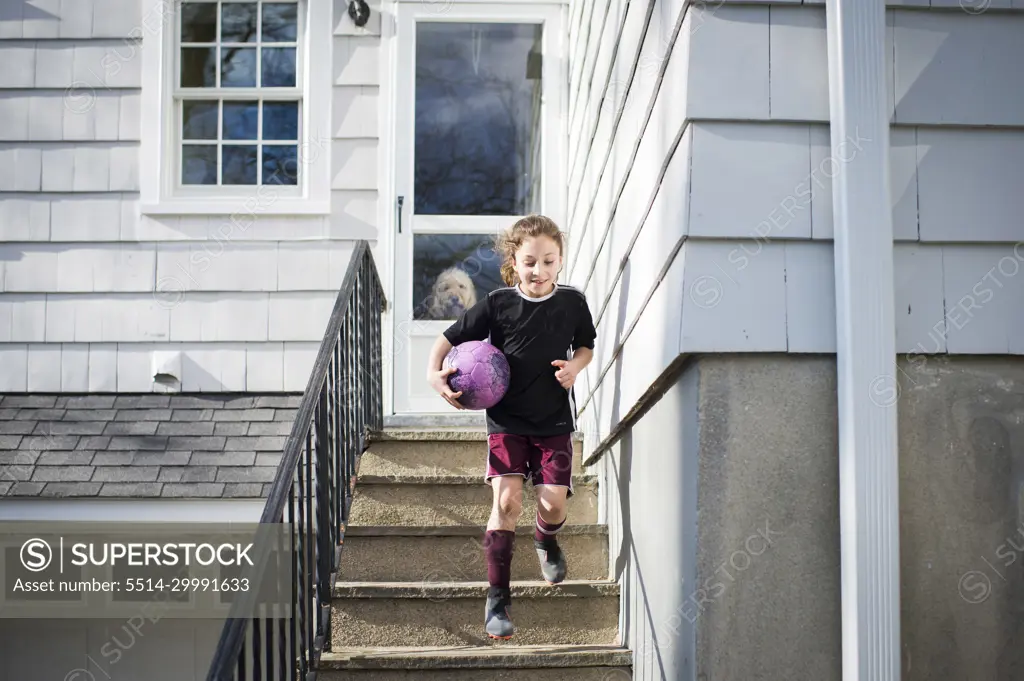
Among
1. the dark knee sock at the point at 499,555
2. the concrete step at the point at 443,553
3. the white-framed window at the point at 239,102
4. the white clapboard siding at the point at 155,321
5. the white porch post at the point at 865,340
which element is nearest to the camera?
the white porch post at the point at 865,340

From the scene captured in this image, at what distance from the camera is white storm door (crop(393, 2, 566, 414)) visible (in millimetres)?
5543

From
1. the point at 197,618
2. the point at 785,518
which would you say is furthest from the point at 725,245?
the point at 197,618

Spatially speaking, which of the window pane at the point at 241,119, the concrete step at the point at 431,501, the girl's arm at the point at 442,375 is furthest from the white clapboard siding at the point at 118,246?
the girl's arm at the point at 442,375

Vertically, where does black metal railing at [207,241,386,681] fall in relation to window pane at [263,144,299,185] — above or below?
below

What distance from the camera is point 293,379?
5.45m

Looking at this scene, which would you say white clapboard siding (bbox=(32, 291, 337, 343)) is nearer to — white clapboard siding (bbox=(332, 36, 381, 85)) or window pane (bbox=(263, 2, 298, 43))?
white clapboard siding (bbox=(332, 36, 381, 85))

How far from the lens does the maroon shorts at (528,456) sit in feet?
11.0

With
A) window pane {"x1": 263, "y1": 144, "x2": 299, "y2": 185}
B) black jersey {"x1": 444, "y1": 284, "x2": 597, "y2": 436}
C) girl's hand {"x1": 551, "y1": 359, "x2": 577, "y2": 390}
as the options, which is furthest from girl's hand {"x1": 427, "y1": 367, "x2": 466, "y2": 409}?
window pane {"x1": 263, "y1": 144, "x2": 299, "y2": 185}

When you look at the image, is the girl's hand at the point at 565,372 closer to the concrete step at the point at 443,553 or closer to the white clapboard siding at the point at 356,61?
the concrete step at the point at 443,553

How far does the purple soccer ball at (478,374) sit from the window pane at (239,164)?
289cm

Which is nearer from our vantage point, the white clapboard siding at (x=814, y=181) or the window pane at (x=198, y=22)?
the white clapboard siding at (x=814, y=181)

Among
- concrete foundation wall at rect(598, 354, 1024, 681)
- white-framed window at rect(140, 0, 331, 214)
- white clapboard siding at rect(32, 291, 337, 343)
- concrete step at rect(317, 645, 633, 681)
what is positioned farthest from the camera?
white-framed window at rect(140, 0, 331, 214)

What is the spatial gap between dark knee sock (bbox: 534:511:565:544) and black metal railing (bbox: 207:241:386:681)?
66 cm

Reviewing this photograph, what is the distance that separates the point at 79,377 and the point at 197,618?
143cm
